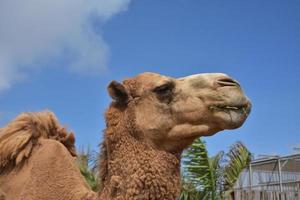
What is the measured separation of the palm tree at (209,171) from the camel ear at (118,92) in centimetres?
463

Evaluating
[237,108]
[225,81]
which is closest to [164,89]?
[225,81]

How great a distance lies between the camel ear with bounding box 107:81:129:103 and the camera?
3.71 meters

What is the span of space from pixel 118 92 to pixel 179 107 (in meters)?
0.47

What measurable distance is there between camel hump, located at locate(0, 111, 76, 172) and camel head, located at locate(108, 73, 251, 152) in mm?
1156

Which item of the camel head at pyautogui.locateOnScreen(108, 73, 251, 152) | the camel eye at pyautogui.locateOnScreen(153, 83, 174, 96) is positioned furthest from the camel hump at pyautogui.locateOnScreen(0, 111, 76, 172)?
the camel eye at pyautogui.locateOnScreen(153, 83, 174, 96)

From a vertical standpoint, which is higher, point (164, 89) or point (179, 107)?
point (164, 89)

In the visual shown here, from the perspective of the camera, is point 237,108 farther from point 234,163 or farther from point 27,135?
point 234,163

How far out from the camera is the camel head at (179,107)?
135 inches

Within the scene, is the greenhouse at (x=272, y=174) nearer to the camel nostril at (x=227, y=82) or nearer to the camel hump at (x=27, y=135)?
the camel hump at (x=27, y=135)

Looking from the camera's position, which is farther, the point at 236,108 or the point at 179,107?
the point at 179,107

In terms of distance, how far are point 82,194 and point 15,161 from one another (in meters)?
0.90

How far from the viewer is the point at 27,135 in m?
4.52

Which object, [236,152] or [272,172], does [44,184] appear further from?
[272,172]

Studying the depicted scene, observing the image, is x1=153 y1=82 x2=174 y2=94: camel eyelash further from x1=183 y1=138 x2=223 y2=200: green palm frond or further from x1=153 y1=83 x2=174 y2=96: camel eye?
x1=183 y1=138 x2=223 y2=200: green palm frond
